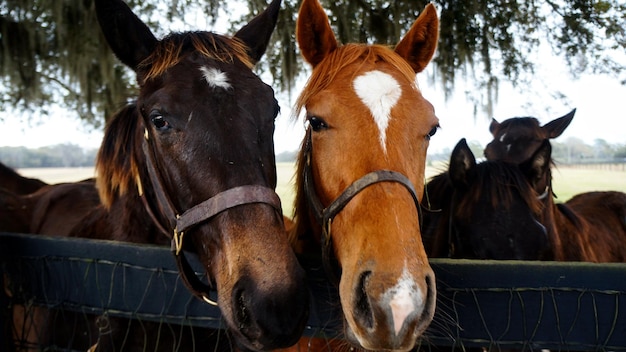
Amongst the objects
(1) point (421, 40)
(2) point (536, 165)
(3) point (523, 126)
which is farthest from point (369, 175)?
(3) point (523, 126)

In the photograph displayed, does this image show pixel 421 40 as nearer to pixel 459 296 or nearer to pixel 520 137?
pixel 459 296

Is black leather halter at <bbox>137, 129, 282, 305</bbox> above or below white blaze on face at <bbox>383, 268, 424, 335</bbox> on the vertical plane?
above

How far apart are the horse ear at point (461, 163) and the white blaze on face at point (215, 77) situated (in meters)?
1.64

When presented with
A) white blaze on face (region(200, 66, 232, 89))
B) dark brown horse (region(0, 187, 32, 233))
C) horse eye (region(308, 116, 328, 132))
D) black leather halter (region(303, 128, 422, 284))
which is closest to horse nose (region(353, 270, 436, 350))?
black leather halter (region(303, 128, 422, 284))

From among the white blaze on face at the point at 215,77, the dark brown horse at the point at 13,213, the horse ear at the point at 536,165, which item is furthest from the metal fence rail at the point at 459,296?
the horse ear at the point at 536,165

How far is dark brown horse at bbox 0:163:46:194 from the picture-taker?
4.28 meters

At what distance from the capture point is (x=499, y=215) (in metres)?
2.55

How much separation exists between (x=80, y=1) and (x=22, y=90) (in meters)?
1.94

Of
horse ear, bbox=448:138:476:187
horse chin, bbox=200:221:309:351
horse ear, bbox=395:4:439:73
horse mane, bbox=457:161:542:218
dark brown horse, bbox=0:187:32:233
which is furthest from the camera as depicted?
dark brown horse, bbox=0:187:32:233

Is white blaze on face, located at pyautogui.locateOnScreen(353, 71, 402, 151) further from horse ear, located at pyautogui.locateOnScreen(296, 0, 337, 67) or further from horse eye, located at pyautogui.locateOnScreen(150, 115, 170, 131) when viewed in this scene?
horse eye, located at pyautogui.locateOnScreen(150, 115, 170, 131)

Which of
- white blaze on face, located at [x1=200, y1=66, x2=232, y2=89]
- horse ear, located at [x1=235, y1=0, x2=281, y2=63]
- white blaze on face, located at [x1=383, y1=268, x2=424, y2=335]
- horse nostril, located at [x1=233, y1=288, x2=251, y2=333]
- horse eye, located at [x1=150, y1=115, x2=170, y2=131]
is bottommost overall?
horse nostril, located at [x1=233, y1=288, x2=251, y2=333]

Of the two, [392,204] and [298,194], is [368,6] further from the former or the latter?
[392,204]

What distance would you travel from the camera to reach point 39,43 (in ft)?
21.9

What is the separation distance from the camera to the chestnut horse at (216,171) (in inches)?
52.8
